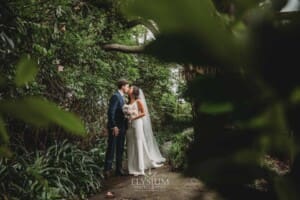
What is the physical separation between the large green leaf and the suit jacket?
844cm

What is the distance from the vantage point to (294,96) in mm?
310

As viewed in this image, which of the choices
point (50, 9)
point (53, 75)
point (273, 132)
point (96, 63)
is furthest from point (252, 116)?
point (96, 63)

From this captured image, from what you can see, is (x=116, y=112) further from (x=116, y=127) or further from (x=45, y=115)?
(x=45, y=115)

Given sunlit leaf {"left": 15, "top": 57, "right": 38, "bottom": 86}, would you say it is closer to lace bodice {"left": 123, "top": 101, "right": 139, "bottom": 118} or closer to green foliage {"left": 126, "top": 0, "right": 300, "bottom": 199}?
green foliage {"left": 126, "top": 0, "right": 300, "bottom": 199}

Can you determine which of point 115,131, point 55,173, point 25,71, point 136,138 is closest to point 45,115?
point 25,71

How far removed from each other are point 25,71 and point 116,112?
8.70m

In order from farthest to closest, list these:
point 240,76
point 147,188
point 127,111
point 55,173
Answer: point 127,111, point 147,188, point 55,173, point 240,76

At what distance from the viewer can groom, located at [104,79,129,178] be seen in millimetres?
8844

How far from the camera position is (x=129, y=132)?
10.0 metres

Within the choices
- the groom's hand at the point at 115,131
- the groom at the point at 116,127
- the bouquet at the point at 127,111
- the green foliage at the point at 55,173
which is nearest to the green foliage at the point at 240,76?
the green foliage at the point at 55,173

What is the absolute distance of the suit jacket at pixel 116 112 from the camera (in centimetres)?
883

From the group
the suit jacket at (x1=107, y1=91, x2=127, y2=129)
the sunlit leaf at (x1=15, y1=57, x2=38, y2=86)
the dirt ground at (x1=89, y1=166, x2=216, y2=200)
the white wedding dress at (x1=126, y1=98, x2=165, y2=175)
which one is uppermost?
the suit jacket at (x1=107, y1=91, x2=127, y2=129)

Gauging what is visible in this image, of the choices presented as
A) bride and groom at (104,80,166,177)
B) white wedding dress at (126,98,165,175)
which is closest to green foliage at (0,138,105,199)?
bride and groom at (104,80,166,177)

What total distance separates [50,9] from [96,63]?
357cm
